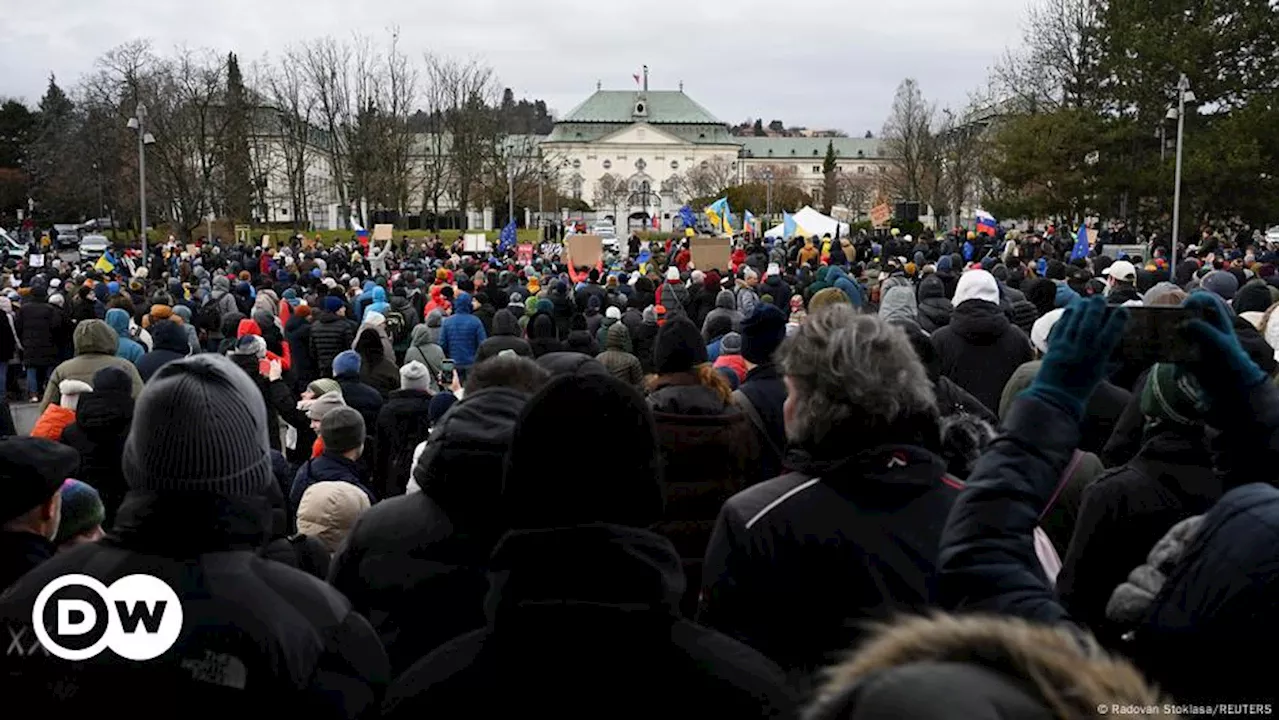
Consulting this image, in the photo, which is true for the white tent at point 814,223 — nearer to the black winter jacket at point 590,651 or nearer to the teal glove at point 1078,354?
the teal glove at point 1078,354

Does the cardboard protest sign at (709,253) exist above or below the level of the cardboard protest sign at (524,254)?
above

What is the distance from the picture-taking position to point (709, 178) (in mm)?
130375

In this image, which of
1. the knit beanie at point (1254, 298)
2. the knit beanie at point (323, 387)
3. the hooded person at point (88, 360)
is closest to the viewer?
the knit beanie at point (323, 387)

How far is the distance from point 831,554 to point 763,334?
11.2ft

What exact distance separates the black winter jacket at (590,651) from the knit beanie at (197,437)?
2.35ft

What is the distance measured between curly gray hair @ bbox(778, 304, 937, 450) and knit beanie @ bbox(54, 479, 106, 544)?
2.35 m

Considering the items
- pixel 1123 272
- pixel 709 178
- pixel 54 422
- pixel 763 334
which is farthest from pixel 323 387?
pixel 709 178

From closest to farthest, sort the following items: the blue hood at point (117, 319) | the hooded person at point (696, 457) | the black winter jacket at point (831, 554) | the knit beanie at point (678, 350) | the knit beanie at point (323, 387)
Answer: the black winter jacket at point (831, 554), the hooded person at point (696, 457), the knit beanie at point (678, 350), the knit beanie at point (323, 387), the blue hood at point (117, 319)

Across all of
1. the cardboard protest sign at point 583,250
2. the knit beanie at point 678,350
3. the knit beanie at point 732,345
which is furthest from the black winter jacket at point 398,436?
the cardboard protest sign at point 583,250

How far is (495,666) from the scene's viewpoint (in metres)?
2.24

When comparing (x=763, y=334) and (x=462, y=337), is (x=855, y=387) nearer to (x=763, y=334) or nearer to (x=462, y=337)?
(x=763, y=334)

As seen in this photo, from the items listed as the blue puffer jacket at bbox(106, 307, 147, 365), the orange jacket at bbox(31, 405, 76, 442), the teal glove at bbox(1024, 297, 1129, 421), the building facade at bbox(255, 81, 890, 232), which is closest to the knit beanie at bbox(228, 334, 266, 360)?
the orange jacket at bbox(31, 405, 76, 442)

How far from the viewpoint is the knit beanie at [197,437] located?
2.67 metres

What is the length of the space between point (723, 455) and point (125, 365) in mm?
5327
